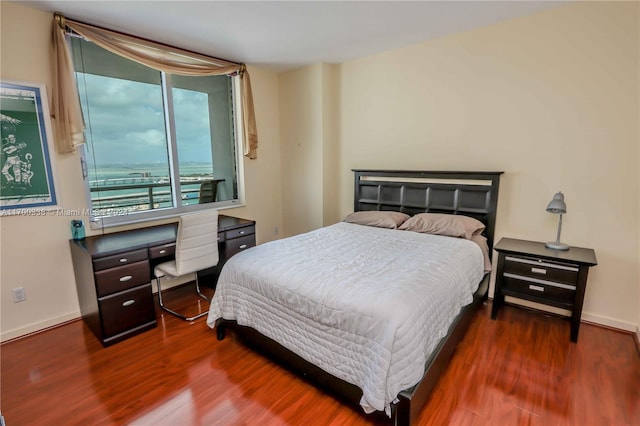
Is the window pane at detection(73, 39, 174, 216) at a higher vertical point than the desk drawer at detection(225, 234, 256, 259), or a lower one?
higher

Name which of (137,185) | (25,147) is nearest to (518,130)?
(137,185)

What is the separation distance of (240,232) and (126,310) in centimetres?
124

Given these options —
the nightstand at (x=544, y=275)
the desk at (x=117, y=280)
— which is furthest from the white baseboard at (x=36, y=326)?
the nightstand at (x=544, y=275)

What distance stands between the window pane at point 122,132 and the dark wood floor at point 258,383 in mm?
1353

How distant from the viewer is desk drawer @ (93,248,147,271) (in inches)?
90.8

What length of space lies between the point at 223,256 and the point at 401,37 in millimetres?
2878

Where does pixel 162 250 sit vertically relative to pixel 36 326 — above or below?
above

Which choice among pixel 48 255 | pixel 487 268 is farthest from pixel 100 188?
pixel 487 268

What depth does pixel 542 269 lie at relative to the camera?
2443 millimetres

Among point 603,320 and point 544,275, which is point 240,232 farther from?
point 603,320

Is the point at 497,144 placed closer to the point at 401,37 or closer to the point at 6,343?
the point at 401,37

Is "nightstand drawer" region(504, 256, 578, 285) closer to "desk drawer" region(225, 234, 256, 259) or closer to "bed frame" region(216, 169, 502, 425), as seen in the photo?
"bed frame" region(216, 169, 502, 425)

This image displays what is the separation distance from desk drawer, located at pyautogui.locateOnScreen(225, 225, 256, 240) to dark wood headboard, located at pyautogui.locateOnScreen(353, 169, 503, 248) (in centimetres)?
133

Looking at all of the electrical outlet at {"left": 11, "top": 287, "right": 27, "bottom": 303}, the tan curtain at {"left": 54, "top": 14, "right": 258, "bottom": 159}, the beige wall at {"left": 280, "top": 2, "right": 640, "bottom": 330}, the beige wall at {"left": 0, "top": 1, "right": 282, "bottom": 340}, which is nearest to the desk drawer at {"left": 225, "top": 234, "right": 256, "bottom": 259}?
the tan curtain at {"left": 54, "top": 14, "right": 258, "bottom": 159}
